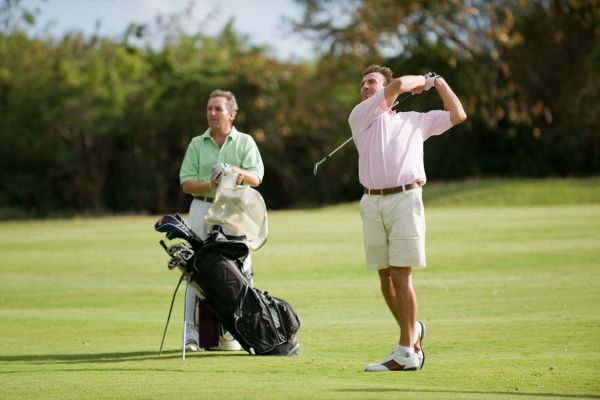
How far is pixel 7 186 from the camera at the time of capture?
46.0 metres

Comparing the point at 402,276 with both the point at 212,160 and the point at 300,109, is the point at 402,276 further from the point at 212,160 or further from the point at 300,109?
the point at 300,109

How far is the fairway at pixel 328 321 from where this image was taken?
7.77m

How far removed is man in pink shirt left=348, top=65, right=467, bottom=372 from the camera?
8.54 meters

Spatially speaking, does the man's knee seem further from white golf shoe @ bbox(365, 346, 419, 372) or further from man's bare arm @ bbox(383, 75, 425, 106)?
man's bare arm @ bbox(383, 75, 425, 106)

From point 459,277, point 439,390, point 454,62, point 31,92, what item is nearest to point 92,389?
point 439,390

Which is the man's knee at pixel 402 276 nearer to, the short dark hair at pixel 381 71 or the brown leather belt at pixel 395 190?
the brown leather belt at pixel 395 190

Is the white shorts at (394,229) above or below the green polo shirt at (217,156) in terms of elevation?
below

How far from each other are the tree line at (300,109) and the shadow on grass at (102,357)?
3469cm

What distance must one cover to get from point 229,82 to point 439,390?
4032 cm

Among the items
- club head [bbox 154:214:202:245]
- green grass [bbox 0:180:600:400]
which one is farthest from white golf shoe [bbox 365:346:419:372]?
club head [bbox 154:214:202:245]

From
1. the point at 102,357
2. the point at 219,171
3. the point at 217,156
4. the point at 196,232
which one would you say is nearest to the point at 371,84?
the point at 219,171

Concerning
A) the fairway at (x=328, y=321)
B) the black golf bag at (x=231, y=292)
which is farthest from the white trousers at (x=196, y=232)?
the black golf bag at (x=231, y=292)

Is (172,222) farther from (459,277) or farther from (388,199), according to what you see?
(459,277)

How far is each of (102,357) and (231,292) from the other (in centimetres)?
116
